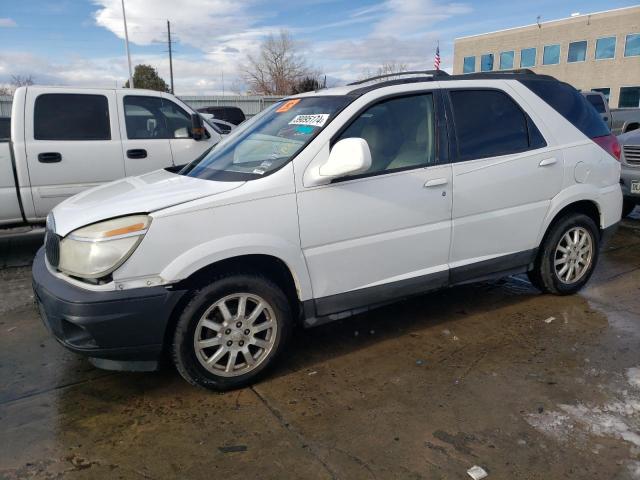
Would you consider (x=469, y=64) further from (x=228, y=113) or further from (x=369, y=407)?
(x=369, y=407)

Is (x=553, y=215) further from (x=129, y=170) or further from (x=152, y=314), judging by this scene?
(x=129, y=170)

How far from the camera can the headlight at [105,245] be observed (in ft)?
9.07

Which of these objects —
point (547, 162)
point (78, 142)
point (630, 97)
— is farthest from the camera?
point (630, 97)

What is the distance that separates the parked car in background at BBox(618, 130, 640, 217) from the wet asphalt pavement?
325 cm

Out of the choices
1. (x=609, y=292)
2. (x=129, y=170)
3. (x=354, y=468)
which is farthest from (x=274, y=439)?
(x=129, y=170)

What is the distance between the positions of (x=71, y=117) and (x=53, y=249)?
3.76m

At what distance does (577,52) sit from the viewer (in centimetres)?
4309

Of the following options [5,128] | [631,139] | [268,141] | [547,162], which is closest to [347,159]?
[268,141]

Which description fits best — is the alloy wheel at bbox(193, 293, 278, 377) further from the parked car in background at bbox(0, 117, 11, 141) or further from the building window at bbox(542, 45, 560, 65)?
the building window at bbox(542, 45, 560, 65)

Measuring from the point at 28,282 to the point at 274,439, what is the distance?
385 cm

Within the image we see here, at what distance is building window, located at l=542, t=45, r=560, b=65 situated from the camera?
44531 mm

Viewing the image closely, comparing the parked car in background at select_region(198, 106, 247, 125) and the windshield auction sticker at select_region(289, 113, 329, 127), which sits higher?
the parked car in background at select_region(198, 106, 247, 125)

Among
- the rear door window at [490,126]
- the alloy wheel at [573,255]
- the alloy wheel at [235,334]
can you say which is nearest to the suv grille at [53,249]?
the alloy wheel at [235,334]

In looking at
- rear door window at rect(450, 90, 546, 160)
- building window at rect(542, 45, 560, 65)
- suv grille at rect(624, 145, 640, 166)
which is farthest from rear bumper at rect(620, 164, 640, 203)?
building window at rect(542, 45, 560, 65)
